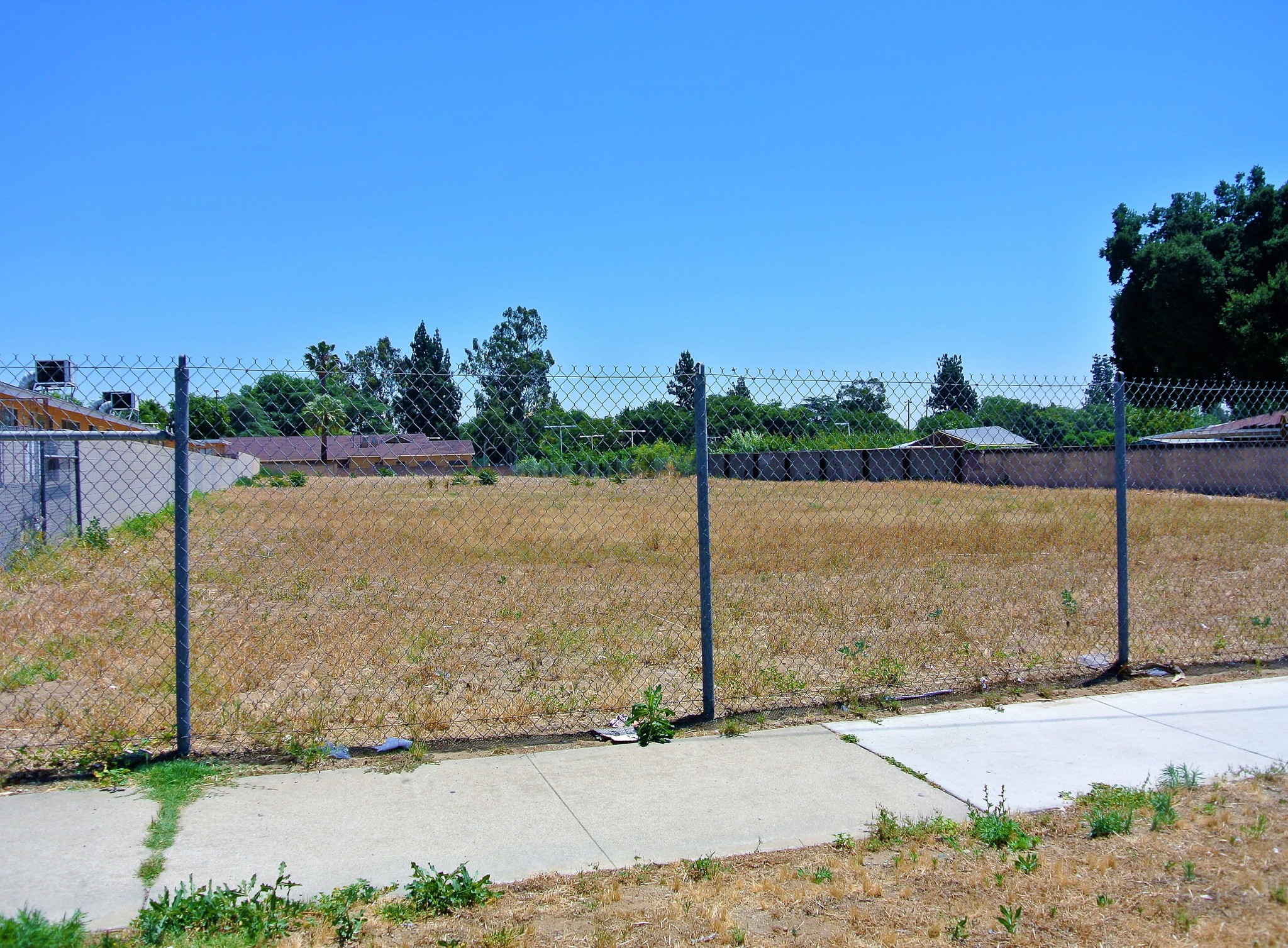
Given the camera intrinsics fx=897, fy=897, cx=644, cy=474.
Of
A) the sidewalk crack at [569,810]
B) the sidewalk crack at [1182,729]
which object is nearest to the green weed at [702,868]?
the sidewalk crack at [569,810]

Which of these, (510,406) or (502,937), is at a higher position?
(510,406)

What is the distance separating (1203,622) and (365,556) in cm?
1117

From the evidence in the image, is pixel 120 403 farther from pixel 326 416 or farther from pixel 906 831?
pixel 906 831

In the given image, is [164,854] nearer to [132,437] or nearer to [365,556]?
[132,437]

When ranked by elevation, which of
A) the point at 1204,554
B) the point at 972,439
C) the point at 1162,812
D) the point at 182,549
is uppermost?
the point at 972,439

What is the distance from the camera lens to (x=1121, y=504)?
20.5 ft

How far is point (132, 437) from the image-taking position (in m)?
4.60

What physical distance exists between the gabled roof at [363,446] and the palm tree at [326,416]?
4 cm

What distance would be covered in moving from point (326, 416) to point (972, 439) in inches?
183

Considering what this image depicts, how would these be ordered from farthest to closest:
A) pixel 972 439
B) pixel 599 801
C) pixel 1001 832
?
pixel 972 439 → pixel 599 801 → pixel 1001 832

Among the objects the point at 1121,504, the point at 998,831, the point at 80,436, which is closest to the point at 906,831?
the point at 998,831

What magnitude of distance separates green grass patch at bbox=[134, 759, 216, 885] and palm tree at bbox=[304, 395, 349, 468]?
1.82 meters

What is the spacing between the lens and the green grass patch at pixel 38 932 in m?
2.88

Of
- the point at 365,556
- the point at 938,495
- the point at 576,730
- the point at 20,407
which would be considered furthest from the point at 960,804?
the point at 365,556
